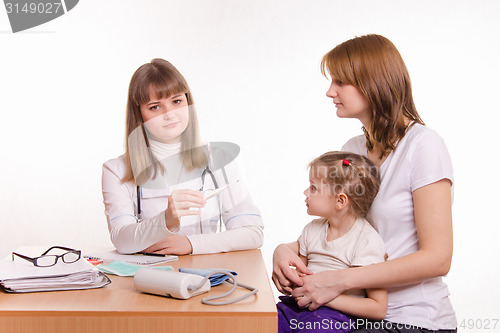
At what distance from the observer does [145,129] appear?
202 centimetres

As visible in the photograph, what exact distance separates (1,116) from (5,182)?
1.45ft

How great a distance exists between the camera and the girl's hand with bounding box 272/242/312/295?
1522mm

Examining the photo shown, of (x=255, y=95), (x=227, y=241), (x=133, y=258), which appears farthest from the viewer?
(x=255, y=95)

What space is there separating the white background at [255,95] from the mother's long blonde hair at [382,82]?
1.85 meters

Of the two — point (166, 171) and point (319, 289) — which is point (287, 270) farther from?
point (166, 171)

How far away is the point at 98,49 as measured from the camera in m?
3.52

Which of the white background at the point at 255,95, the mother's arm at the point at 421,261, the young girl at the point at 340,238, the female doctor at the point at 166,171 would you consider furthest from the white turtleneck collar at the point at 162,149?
the white background at the point at 255,95

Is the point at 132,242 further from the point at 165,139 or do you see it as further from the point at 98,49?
the point at 98,49

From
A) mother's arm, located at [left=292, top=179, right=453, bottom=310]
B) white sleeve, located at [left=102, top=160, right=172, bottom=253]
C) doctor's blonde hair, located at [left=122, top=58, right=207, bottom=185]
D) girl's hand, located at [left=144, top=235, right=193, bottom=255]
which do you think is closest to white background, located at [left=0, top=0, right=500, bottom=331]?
doctor's blonde hair, located at [left=122, top=58, right=207, bottom=185]

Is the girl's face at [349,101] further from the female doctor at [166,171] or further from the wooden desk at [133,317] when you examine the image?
the wooden desk at [133,317]

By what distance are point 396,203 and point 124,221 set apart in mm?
922

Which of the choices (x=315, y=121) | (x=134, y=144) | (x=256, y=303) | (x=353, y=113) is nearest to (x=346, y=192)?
(x=353, y=113)

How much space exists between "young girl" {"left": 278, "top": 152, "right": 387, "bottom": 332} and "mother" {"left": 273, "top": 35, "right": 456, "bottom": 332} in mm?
35

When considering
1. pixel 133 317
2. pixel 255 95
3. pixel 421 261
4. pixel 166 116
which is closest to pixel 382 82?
pixel 421 261
